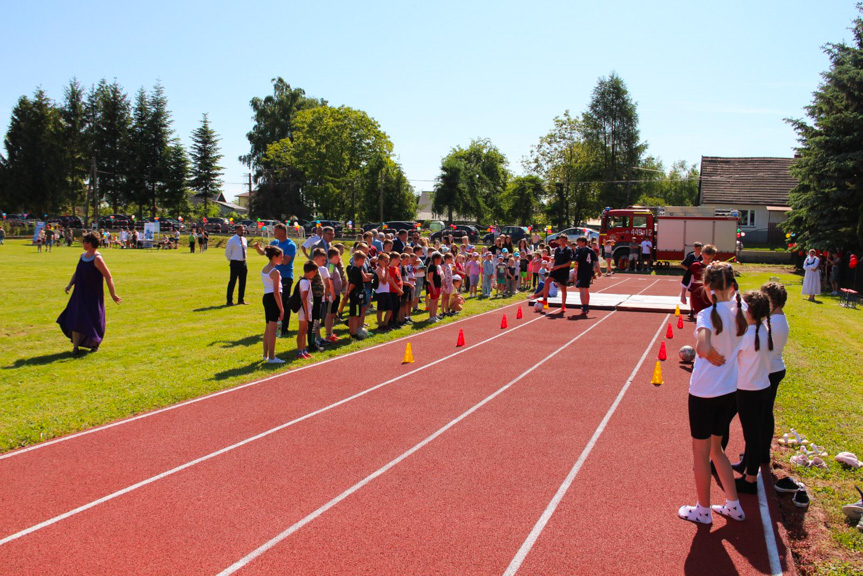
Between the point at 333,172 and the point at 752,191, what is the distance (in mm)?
47501

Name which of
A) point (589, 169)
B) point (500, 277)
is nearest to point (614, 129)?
point (589, 169)

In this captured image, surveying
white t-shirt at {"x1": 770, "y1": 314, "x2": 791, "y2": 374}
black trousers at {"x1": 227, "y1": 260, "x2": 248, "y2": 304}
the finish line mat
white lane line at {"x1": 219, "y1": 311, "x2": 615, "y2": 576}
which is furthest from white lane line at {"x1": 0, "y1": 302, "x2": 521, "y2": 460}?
the finish line mat

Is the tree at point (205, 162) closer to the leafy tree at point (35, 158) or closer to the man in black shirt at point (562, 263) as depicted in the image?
the leafy tree at point (35, 158)

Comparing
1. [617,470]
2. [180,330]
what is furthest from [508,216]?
[617,470]

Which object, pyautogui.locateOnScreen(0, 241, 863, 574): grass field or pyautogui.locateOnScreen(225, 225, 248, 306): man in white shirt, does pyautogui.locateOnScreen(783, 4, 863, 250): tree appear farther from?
pyautogui.locateOnScreen(225, 225, 248, 306): man in white shirt

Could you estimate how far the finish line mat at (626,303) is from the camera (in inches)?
669

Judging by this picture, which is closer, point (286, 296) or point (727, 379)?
point (727, 379)

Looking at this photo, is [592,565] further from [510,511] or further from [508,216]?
[508,216]

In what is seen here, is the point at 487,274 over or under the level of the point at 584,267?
under

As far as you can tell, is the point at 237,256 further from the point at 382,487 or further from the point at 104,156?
the point at 104,156

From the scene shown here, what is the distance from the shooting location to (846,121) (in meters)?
24.1

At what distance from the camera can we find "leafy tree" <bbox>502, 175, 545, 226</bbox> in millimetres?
71938

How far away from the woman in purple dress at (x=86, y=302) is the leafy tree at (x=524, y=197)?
64588mm

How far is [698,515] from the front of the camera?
4.89m
